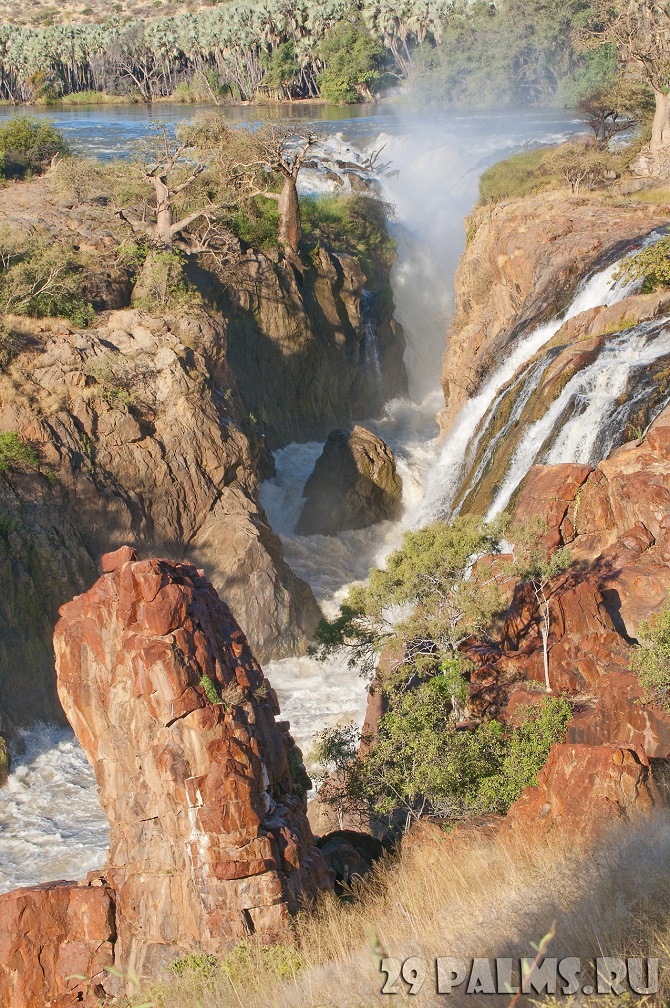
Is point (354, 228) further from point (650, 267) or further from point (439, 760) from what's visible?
point (439, 760)

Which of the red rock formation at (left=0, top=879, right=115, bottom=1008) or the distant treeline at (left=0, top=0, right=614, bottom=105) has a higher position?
the distant treeline at (left=0, top=0, right=614, bottom=105)

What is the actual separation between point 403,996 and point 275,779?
376cm

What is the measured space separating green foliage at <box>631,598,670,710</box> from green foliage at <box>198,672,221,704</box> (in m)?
5.86

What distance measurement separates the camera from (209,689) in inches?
357

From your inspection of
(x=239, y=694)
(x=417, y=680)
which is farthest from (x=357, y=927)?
(x=417, y=680)

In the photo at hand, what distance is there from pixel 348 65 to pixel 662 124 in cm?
4519

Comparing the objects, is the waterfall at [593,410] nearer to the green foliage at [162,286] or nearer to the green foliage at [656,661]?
the green foliage at [656,661]

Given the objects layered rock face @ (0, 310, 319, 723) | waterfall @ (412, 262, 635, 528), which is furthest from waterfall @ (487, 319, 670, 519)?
layered rock face @ (0, 310, 319, 723)

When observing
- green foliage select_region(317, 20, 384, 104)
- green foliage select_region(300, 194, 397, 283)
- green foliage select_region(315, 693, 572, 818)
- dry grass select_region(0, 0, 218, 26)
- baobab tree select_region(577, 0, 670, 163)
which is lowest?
green foliage select_region(315, 693, 572, 818)

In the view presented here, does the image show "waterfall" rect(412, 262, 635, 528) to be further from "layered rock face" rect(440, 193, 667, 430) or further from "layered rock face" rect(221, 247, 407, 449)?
"layered rock face" rect(221, 247, 407, 449)

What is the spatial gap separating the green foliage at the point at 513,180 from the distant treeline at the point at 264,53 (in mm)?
32498

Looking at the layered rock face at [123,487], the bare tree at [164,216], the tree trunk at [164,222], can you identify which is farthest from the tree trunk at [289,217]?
the layered rock face at [123,487]

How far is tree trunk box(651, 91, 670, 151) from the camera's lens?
35625mm

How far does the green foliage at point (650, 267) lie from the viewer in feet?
76.0
